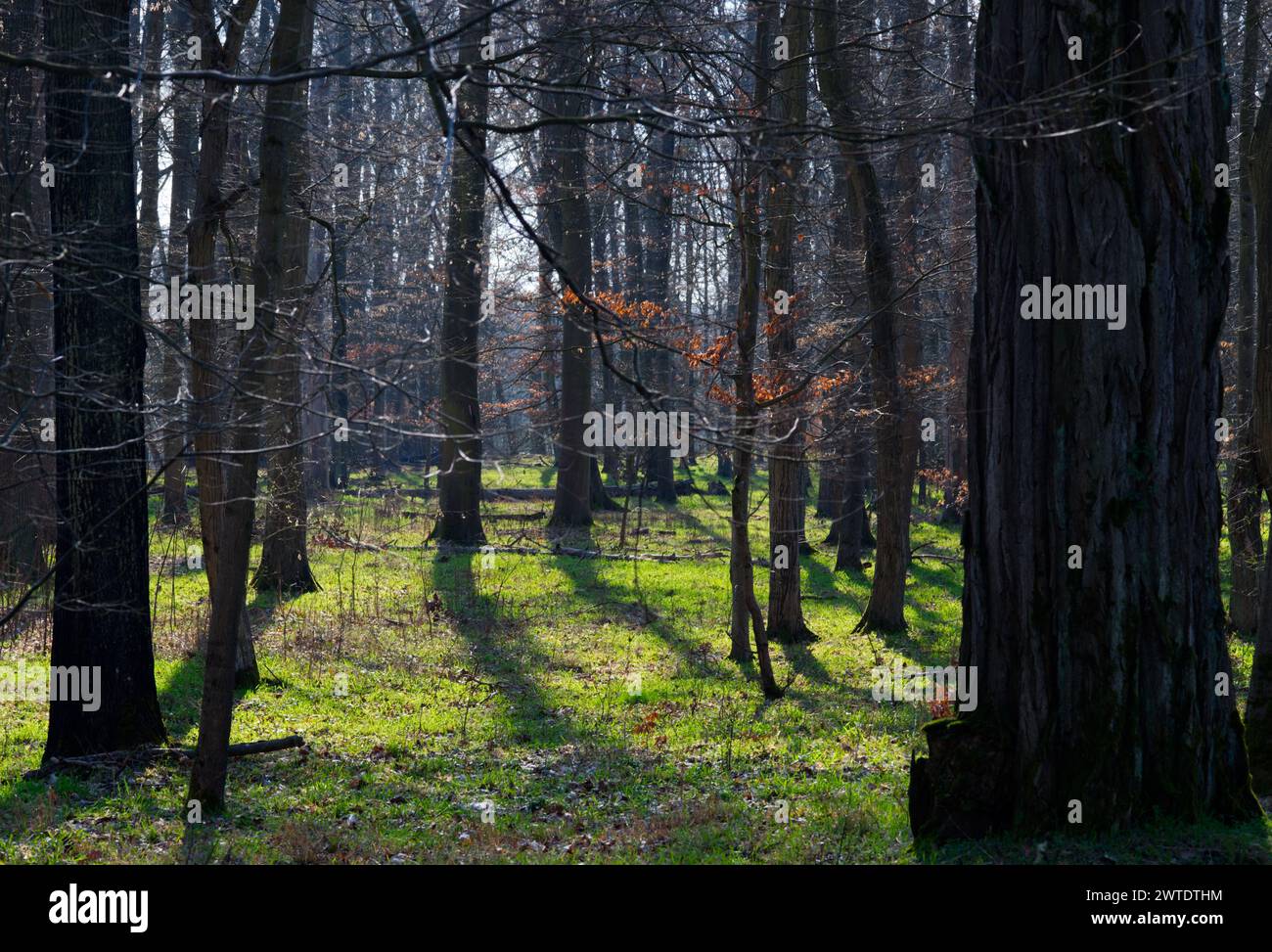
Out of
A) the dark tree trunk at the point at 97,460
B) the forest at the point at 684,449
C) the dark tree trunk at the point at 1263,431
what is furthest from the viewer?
the dark tree trunk at the point at 97,460

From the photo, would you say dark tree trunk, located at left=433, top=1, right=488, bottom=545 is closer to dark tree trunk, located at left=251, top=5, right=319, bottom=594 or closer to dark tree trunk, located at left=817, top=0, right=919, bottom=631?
dark tree trunk, located at left=251, top=5, right=319, bottom=594

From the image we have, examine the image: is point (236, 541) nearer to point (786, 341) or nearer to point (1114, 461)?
point (1114, 461)

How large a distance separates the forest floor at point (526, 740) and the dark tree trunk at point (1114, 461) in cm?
35

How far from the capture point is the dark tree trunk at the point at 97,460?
25.2 ft

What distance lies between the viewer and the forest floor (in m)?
6.41

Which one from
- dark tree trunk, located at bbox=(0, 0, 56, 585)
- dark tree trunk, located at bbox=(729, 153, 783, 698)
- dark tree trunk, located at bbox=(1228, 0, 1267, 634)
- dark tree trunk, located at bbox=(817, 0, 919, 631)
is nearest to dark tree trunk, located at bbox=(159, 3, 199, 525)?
dark tree trunk, located at bbox=(0, 0, 56, 585)

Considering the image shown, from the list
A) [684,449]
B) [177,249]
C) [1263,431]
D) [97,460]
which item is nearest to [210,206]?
[97,460]

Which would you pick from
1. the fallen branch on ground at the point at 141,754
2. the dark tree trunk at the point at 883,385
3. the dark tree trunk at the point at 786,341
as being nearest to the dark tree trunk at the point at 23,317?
the fallen branch on ground at the point at 141,754

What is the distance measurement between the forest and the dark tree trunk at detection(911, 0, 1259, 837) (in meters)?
0.02

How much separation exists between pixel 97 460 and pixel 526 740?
4186 mm

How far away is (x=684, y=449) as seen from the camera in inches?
391

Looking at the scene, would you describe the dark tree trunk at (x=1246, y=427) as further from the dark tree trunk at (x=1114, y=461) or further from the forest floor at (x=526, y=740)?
the dark tree trunk at (x=1114, y=461)

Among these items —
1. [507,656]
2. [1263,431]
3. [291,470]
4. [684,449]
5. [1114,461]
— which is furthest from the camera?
[507,656]
